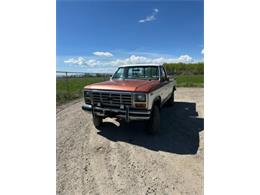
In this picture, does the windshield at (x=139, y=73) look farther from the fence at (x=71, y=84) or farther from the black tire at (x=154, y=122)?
the fence at (x=71, y=84)

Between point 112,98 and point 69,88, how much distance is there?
28.8ft

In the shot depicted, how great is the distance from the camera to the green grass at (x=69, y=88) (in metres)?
8.99

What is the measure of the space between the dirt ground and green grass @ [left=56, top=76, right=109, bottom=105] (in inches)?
171

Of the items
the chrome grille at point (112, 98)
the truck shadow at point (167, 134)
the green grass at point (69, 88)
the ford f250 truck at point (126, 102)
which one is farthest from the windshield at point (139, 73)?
the green grass at point (69, 88)

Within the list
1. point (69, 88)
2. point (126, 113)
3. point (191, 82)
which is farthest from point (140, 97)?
point (191, 82)

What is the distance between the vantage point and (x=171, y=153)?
128 inches

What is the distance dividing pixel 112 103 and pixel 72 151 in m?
1.15

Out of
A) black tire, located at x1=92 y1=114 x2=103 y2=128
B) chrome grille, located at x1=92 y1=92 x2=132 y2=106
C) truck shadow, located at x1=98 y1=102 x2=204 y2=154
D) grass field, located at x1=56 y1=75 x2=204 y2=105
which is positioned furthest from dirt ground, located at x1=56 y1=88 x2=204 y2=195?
grass field, located at x1=56 y1=75 x2=204 y2=105

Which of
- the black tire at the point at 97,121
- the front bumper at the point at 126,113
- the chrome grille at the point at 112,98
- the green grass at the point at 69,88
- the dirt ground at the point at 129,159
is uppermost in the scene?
the green grass at the point at 69,88

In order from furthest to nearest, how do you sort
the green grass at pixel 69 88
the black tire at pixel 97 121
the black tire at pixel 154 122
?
the green grass at pixel 69 88 → the black tire at pixel 97 121 → the black tire at pixel 154 122

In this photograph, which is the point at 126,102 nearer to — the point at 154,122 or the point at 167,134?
the point at 154,122

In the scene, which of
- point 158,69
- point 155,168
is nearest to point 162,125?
point 158,69

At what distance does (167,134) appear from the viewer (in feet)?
13.4
